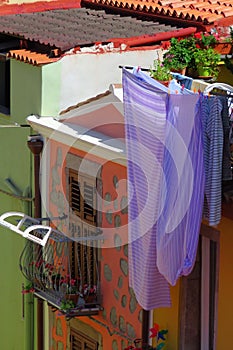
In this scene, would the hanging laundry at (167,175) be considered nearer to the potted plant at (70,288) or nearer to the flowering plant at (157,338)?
the flowering plant at (157,338)

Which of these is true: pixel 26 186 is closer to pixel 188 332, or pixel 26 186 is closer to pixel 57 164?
pixel 57 164

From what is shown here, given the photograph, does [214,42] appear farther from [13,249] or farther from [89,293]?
[13,249]

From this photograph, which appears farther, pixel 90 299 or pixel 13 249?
pixel 13 249

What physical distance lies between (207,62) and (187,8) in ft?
10.3

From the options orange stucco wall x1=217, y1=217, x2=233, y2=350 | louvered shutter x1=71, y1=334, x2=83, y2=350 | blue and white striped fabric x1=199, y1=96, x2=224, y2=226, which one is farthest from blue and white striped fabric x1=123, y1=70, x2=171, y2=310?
louvered shutter x1=71, y1=334, x2=83, y2=350

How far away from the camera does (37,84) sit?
1905 cm

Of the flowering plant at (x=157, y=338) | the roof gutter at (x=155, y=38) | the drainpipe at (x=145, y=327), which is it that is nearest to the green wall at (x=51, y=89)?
the roof gutter at (x=155, y=38)

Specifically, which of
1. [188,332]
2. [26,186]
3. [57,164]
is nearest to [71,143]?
[57,164]

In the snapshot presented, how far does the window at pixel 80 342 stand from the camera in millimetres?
18177

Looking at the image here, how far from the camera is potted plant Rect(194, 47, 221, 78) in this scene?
56.6 ft

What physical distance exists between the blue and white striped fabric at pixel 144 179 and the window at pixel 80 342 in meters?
3.46

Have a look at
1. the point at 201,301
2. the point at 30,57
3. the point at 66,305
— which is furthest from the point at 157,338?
the point at 30,57

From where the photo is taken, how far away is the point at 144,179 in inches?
567

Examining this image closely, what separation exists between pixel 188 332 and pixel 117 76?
16.0 feet
